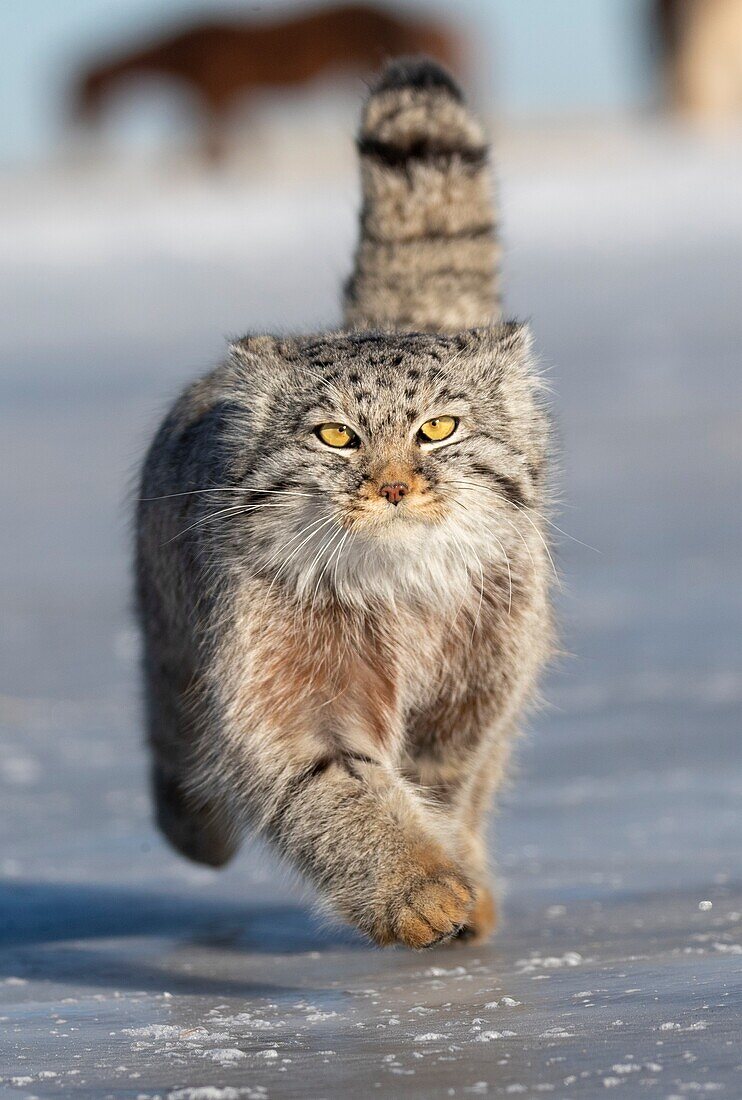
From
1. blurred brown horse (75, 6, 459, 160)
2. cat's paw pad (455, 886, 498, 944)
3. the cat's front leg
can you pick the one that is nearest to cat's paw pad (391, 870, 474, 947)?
the cat's front leg

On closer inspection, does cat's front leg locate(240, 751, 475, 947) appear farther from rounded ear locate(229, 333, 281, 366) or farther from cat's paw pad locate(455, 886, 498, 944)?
rounded ear locate(229, 333, 281, 366)

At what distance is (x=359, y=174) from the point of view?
6059 mm

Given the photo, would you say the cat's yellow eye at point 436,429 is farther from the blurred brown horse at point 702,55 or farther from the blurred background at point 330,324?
the blurred brown horse at point 702,55

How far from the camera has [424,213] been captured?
19.4 feet

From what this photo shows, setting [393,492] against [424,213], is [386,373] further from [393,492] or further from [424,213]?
[424,213]

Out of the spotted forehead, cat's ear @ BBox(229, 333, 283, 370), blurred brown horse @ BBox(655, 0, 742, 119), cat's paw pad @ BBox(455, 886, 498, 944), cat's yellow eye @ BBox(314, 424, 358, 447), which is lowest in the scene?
cat's paw pad @ BBox(455, 886, 498, 944)

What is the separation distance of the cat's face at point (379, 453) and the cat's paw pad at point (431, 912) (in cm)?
77

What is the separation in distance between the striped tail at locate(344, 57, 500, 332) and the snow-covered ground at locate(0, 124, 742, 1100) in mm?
306

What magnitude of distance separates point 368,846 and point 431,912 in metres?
0.24

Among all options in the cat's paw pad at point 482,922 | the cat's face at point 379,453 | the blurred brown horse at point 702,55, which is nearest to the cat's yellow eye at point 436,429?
the cat's face at point 379,453

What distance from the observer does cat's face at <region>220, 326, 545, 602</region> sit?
4184 mm

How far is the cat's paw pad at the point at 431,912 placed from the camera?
3.93 meters

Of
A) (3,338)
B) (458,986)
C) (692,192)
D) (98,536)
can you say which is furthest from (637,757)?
(692,192)

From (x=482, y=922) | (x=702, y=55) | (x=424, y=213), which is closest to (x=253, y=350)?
(x=424, y=213)
